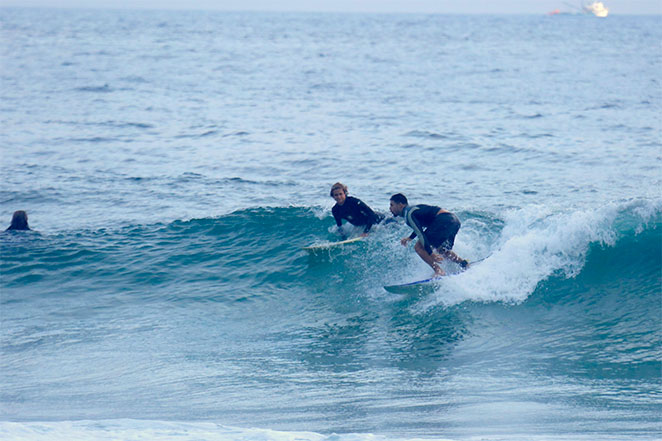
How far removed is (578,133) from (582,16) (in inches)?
7115

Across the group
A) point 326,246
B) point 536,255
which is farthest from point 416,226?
point 326,246

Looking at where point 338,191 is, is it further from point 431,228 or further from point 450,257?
point 450,257

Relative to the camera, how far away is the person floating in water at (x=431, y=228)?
33.3ft

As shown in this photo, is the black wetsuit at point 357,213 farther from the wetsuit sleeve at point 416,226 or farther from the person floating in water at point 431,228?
the wetsuit sleeve at point 416,226

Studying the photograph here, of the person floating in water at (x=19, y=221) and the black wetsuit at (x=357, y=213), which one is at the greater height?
the black wetsuit at (x=357, y=213)

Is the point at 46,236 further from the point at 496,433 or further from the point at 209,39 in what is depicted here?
the point at 209,39

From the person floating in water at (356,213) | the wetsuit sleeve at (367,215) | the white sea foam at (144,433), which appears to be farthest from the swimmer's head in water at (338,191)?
the white sea foam at (144,433)

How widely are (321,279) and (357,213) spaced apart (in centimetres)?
124

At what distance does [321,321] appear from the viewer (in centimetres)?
1023

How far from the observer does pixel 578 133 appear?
23.3 m

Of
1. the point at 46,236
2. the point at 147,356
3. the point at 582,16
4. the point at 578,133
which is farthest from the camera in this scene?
the point at 582,16

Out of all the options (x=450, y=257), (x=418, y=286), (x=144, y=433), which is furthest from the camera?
(x=450, y=257)

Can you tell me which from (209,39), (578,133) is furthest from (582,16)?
(578,133)

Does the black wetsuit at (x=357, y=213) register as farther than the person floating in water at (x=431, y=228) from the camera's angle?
Yes
